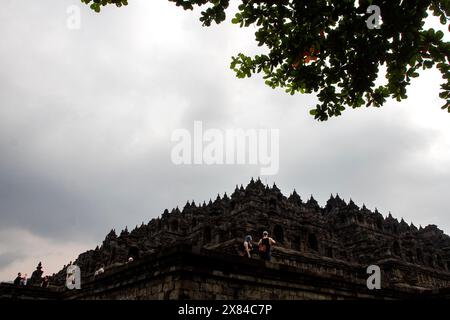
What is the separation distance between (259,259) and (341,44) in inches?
229

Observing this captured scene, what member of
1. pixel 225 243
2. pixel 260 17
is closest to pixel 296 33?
pixel 260 17

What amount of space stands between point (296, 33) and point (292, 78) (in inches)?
34.9

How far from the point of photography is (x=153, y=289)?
7867 millimetres

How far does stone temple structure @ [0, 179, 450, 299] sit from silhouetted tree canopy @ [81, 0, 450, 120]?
165 inches

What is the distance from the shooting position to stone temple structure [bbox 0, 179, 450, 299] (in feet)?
25.6

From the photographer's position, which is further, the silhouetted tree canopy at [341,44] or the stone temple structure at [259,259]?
the stone temple structure at [259,259]

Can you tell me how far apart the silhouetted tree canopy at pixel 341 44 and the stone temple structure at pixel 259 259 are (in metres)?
4.19

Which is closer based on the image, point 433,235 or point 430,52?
point 430,52

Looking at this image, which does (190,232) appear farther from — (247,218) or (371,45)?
(371,45)

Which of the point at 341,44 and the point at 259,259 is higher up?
the point at 341,44

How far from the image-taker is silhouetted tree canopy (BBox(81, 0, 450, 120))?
511cm

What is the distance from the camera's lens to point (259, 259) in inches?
362

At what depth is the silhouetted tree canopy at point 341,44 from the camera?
16.8ft

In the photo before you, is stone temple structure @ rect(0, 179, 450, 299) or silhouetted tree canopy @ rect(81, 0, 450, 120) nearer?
silhouetted tree canopy @ rect(81, 0, 450, 120)
